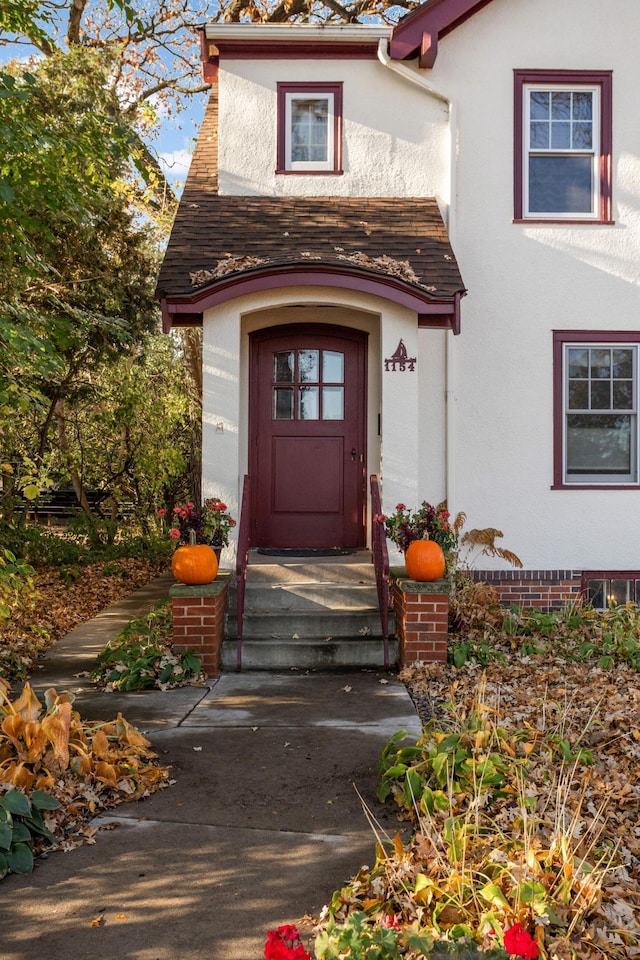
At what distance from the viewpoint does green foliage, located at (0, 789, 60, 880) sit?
142 inches

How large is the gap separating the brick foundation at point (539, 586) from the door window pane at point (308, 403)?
2.50 meters

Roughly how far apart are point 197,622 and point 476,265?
4970 mm

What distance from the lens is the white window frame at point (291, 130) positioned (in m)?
9.38

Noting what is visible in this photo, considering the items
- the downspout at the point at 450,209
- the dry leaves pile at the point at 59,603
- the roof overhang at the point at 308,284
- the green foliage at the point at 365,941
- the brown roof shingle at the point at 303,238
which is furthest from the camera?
the downspout at the point at 450,209

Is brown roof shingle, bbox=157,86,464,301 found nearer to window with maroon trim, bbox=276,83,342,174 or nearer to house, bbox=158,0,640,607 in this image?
house, bbox=158,0,640,607

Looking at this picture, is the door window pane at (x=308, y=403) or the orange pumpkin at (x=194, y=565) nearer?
the orange pumpkin at (x=194, y=565)

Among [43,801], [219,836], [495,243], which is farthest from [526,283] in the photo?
[43,801]

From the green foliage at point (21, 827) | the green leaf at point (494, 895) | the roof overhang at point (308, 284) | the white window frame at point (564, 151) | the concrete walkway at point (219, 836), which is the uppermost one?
the white window frame at point (564, 151)

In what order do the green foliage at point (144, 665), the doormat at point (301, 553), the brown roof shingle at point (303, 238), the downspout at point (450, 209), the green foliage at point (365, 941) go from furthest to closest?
Result: the downspout at point (450, 209)
the doormat at point (301, 553)
the brown roof shingle at point (303, 238)
the green foliage at point (144, 665)
the green foliage at point (365, 941)

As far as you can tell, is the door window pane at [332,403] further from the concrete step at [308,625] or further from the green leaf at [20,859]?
the green leaf at [20,859]

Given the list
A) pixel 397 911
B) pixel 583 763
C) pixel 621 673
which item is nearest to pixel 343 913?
pixel 397 911

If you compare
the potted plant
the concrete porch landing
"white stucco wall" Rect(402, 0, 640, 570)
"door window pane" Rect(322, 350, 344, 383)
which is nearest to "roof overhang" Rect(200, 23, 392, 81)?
"white stucco wall" Rect(402, 0, 640, 570)

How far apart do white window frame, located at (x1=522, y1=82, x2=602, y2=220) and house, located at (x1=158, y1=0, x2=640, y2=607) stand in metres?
0.02

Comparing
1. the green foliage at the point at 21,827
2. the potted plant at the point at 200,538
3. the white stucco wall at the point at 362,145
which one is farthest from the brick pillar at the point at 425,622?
the white stucco wall at the point at 362,145
